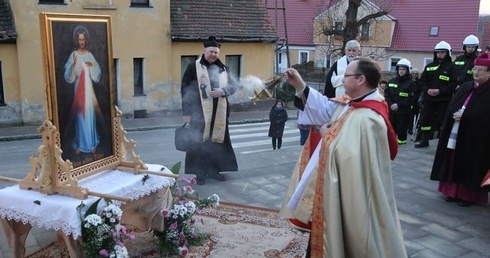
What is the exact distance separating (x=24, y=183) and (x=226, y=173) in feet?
11.6

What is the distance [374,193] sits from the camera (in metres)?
3.07

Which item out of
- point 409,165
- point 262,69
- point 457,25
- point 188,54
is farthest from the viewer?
point 457,25

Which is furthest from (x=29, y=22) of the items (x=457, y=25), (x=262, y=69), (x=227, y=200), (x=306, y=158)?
(x=457, y=25)

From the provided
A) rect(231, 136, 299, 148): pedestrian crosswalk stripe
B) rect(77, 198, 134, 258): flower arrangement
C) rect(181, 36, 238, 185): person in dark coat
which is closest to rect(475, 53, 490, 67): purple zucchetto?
rect(181, 36, 238, 185): person in dark coat

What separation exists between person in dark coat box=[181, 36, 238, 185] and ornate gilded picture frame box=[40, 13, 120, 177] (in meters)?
1.96

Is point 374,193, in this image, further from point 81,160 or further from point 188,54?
point 188,54

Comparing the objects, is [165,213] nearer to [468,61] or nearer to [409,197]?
[409,197]

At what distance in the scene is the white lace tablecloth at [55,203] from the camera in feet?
11.3

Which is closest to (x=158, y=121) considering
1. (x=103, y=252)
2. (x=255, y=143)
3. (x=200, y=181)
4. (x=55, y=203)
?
(x=255, y=143)

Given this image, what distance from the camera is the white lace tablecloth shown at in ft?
11.3

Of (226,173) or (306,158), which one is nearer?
(306,158)

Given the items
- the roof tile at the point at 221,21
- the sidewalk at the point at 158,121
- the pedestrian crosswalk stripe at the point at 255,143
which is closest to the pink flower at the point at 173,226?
the pedestrian crosswalk stripe at the point at 255,143

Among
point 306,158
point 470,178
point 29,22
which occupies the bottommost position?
point 470,178

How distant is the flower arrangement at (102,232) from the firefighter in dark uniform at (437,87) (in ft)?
23.1
